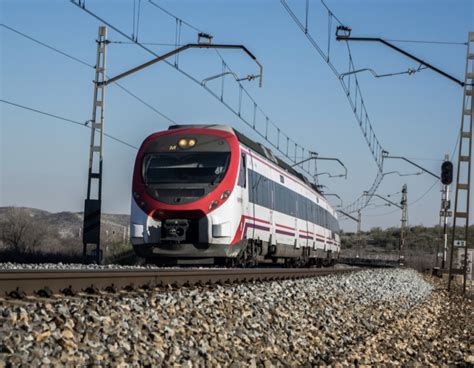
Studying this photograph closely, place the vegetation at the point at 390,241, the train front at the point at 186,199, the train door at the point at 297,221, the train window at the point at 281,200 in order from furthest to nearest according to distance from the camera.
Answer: the vegetation at the point at 390,241 < the train door at the point at 297,221 < the train window at the point at 281,200 < the train front at the point at 186,199

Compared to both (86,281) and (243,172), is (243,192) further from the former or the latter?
(86,281)

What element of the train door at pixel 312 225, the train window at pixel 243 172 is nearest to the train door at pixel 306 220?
the train door at pixel 312 225

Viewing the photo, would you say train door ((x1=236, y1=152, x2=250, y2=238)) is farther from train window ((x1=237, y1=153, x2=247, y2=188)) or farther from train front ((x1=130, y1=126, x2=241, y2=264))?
train front ((x1=130, y1=126, x2=241, y2=264))

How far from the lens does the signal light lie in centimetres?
2519

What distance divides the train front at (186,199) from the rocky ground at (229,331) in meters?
3.05

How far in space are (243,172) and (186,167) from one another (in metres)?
1.53

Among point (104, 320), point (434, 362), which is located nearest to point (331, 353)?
point (434, 362)

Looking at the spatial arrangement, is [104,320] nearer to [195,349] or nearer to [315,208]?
[195,349]

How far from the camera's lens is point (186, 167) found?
18000 mm

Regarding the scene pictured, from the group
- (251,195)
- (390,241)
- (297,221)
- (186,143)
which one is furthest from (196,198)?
(390,241)

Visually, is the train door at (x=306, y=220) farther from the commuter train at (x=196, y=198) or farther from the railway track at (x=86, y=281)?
the railway track at (x=86, y=281)

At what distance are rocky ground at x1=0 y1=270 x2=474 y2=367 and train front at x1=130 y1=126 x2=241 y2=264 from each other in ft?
10.0

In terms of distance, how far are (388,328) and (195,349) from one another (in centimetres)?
555

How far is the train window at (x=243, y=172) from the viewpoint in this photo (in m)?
18.5
